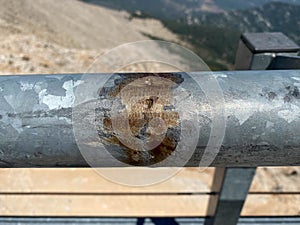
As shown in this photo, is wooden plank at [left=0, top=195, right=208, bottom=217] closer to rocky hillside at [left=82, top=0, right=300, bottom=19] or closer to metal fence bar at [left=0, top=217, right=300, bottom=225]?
metal fence bar at [left=0, top=217, right=300, bottom=225]

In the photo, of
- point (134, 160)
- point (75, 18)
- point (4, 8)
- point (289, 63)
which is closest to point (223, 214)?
point (289, 63)

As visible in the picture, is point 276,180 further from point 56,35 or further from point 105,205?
point 56,35

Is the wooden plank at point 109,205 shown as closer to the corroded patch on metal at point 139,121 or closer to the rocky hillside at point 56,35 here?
the corroded patch on metal at point 139,121

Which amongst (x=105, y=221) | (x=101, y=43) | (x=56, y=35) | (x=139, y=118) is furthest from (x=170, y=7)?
(x=139, y=118)

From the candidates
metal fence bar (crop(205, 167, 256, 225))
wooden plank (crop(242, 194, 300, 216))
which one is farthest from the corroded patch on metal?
wooden plank (crop(242, 194, 300, 216))

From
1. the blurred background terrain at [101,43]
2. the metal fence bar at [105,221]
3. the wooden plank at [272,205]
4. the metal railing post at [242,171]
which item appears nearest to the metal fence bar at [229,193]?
the metal railing post at [242,171]

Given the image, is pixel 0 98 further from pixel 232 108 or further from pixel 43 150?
pixel 232 108
